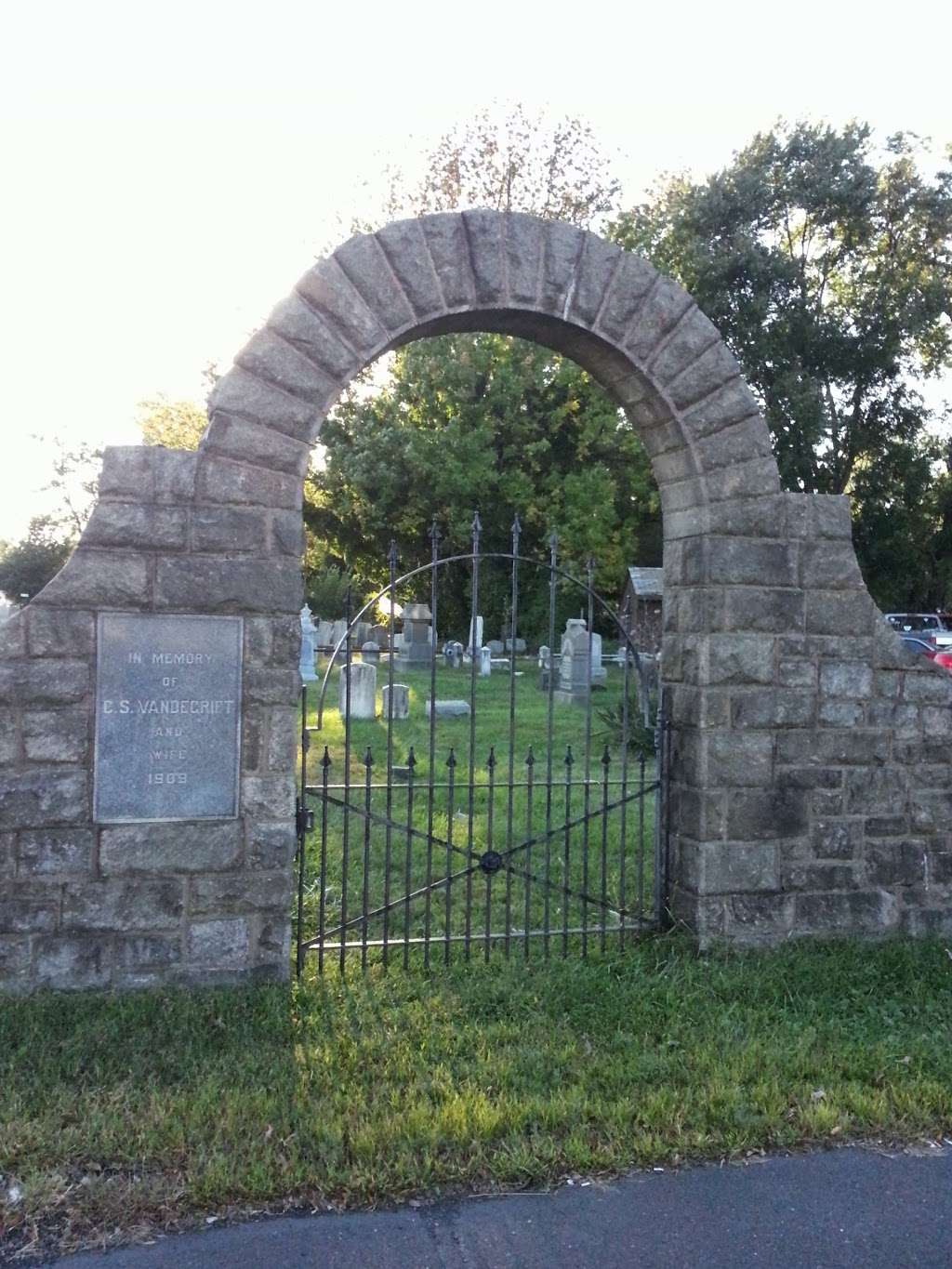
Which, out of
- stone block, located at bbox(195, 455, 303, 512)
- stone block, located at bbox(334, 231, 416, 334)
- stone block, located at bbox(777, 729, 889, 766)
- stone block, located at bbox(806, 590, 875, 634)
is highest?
stone block, located at bbox(334, 231, 416, 334)

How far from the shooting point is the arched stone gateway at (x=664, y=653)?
170 inches

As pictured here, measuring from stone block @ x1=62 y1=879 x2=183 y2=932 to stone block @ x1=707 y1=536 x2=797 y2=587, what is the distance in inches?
112

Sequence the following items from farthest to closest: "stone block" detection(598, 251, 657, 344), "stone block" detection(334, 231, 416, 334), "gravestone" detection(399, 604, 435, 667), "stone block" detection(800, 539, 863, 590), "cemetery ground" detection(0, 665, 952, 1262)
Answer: "gravestone" detection(399, 604, 435, 667), "stone block" detection(800, 539, 863, 590), "stone block" detection(598, 251, 657, 344), "stone block" detection(334, 231, 416, 334), "cemetery ground" detection(0, 665, 952, 1262)

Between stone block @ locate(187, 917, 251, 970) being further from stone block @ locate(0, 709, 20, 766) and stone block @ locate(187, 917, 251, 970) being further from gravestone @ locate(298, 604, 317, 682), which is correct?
gravestone @ locate(298, 604, 317, 682)

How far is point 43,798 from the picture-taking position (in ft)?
14.1

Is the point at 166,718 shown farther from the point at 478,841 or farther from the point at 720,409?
the point at 478,841

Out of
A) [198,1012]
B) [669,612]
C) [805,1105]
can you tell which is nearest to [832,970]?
[805,1105]

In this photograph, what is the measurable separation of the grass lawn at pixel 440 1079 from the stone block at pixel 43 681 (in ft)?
3.86

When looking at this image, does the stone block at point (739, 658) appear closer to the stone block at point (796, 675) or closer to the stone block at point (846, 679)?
the stone block at point (796, 675)

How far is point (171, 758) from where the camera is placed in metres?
4.44

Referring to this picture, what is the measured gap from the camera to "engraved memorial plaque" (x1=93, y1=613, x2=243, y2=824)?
436 centimetres

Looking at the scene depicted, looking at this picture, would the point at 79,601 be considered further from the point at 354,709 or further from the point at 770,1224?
the point at 354,709

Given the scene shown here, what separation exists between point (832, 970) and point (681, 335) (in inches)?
120

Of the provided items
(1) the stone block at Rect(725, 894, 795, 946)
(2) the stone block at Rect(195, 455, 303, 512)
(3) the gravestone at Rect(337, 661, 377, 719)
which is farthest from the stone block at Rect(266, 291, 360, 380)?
(3) the gravestone at Rect(337, 661, 377, 719)
